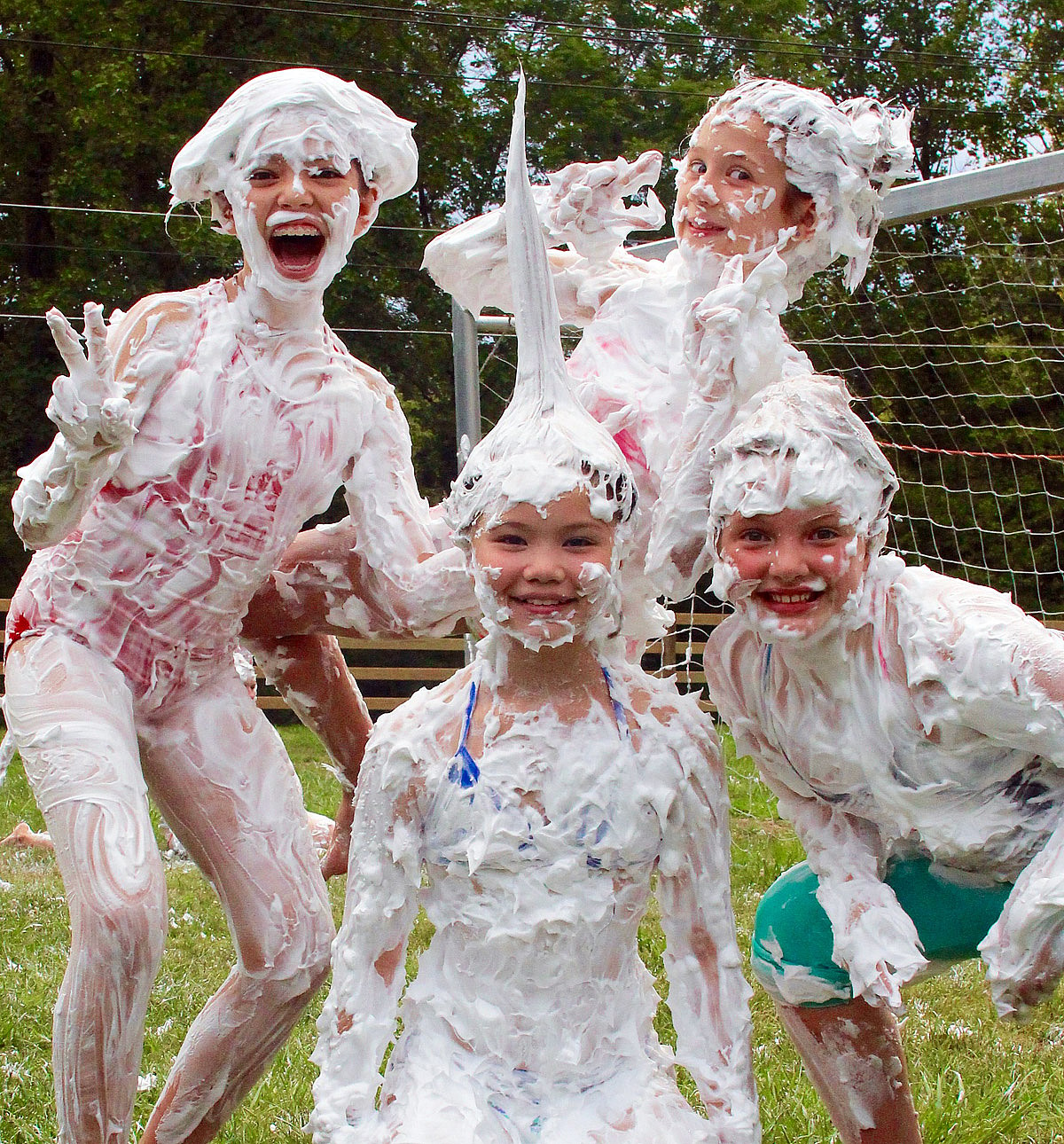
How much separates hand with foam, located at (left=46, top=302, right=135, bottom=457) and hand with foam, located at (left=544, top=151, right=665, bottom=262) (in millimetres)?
1156

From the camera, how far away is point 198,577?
10.3ft

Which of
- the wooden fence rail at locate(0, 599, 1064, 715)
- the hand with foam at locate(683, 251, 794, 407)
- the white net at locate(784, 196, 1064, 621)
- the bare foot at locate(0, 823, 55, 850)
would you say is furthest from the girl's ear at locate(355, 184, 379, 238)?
the white net at locate(784, 196, 1064, 621)

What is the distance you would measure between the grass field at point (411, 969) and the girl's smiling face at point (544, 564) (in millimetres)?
1791

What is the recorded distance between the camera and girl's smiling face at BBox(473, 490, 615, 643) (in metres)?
2.51

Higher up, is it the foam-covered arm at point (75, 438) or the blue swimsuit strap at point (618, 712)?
the foam-covered arm at point (75, 438)

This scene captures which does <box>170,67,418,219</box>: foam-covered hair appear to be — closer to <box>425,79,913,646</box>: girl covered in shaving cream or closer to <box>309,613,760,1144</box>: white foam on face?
<box>425,79,913,646</box>: girl covered in shaving cream

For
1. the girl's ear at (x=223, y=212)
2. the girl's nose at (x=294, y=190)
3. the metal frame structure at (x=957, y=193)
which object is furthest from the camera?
the metal frame structure at (x=957, y=193)

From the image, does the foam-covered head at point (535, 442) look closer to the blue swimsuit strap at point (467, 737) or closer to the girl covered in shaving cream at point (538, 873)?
the girl covered in shaving cream at point (538, 873)

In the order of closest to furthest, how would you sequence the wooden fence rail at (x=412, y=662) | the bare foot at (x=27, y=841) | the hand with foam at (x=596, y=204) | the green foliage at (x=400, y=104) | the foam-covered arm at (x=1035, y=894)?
the foam-covered arm at (x=1035, y=894)
the hand with foam at (x=596, y=204)
the bare foot at (x=27, y=841)
the wooden fence rail at (x=412, y=662)
the green foliage at (x=400, y=104)

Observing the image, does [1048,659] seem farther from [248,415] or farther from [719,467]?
[248,415]

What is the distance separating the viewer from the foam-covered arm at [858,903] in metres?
2.56

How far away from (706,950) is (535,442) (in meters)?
0.96

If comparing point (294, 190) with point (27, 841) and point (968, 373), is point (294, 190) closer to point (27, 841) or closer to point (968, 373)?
point (27, 841)

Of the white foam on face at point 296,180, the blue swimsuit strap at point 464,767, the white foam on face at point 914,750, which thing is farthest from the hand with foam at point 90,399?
the white foam on face at point 914,750
